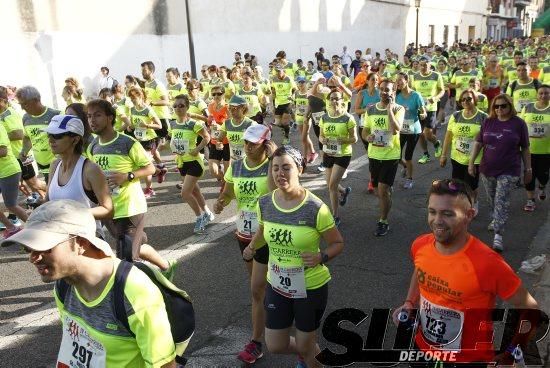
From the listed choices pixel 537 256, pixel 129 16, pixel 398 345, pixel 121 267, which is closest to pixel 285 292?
pixel 398 345

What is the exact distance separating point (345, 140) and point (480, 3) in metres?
58.5

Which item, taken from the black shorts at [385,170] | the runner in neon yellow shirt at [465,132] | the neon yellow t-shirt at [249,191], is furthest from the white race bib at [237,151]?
the neon yellow t-shirt at [249,191]

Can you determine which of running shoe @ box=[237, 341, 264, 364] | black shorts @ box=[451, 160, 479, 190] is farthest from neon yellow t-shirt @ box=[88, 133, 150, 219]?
black shorts @ box=[451, 160, 479, 190]

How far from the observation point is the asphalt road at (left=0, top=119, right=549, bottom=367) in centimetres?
467

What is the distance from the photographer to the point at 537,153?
25.8 feet

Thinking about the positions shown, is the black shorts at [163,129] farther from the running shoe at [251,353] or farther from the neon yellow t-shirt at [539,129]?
the running shoe at [251,353]

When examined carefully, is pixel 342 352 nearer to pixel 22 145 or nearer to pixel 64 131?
pixel 64 131

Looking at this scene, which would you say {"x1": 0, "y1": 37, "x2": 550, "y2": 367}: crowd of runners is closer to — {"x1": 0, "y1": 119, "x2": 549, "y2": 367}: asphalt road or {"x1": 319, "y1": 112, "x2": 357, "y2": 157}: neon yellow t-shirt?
{"x1": 319, "y1": 112, "x2": 357, "y2": 157}: neon yellow t-shirt

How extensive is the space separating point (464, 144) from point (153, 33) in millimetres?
17386

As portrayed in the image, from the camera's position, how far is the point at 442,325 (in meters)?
2.95

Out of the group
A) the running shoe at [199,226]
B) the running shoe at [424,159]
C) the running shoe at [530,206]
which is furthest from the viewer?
the running shoe at [424,159]

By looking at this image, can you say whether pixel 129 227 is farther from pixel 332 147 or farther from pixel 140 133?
pixel 140 133

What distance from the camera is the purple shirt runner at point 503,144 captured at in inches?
247

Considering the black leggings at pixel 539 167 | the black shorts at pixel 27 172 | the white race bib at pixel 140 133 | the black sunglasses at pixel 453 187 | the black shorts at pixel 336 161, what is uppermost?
the black sunglasses at pixel 453 187
